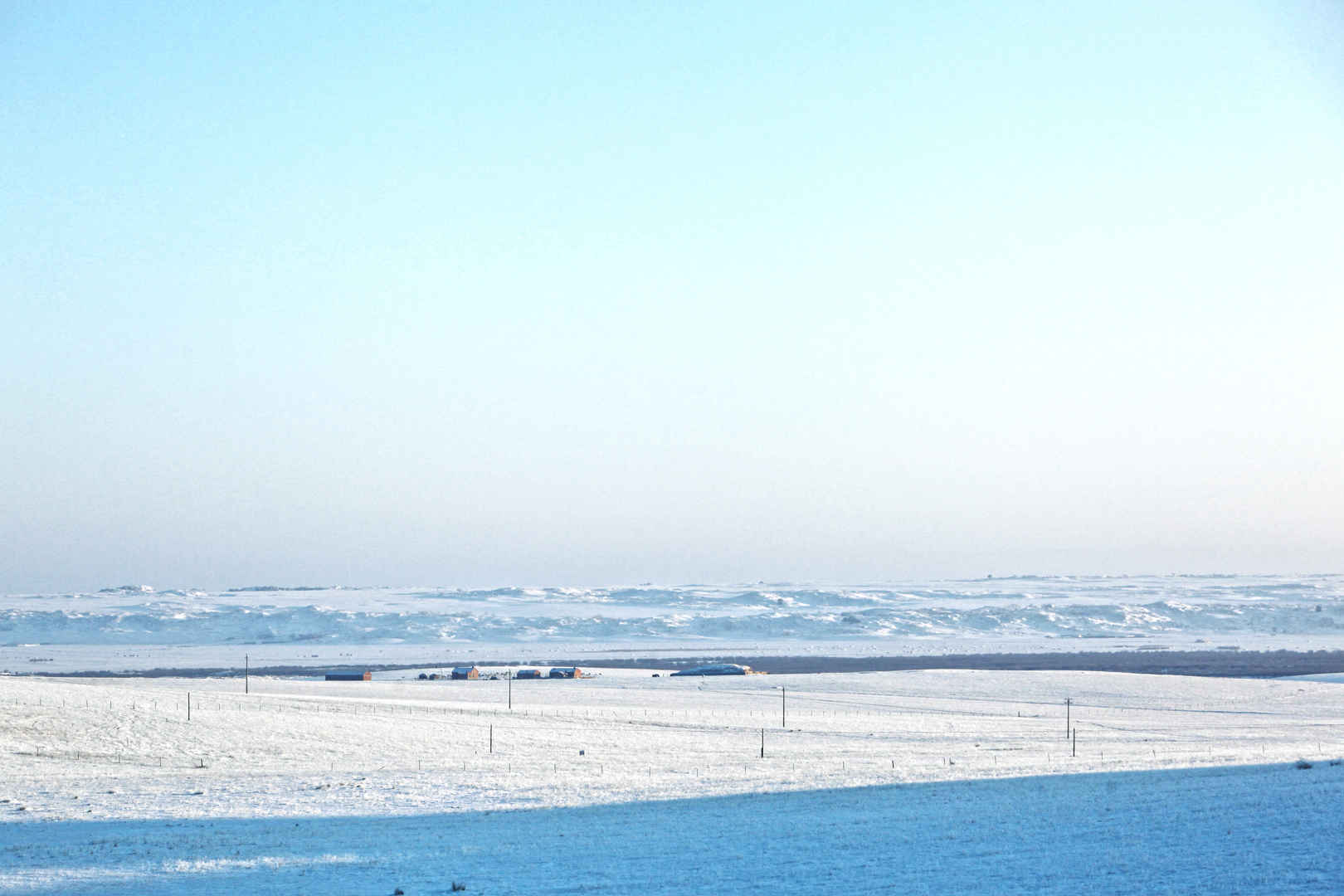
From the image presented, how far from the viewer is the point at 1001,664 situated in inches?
2972

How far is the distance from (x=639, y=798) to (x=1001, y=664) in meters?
54.8

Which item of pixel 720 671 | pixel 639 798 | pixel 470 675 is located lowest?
pixel 470 675

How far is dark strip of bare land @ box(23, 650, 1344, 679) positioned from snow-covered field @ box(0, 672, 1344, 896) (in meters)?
23.6

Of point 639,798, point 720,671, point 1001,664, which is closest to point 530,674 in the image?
point 720,671

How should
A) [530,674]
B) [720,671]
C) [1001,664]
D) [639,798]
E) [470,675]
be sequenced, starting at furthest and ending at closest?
[1001,664] < [530,674] < [720,671] < [470,675] < [639,798]

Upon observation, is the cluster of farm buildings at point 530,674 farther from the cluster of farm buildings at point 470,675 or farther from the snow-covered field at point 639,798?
the snow-covered field at point 639,798

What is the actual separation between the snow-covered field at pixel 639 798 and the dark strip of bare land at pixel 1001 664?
2361 centimetres

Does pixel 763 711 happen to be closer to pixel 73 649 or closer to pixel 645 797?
pixel 645 797

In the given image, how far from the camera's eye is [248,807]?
23875 mm

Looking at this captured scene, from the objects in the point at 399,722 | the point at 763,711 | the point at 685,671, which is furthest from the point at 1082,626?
the point at 399,722

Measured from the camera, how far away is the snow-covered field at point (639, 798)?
707 inches

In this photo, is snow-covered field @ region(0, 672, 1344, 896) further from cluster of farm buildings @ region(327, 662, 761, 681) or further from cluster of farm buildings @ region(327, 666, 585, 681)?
cluster of farm buildings @ region(327, 662, 761, 681)

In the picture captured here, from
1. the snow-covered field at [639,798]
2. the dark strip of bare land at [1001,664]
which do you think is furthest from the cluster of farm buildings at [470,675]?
the snow-covered field at [639,798]

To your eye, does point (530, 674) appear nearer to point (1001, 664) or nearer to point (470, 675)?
point (470, 675)
